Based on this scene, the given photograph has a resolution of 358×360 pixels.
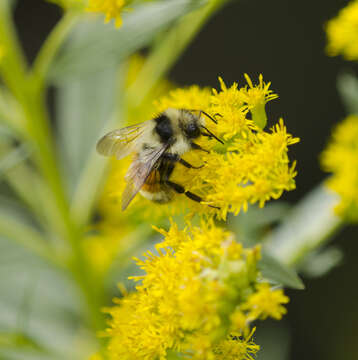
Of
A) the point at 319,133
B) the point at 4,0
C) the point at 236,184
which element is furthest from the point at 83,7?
the point at 319,133

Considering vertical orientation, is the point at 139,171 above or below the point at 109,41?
below

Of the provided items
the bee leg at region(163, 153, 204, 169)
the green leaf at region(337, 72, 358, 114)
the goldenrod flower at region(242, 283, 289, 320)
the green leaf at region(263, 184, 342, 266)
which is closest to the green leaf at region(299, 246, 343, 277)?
the green leaf at region(263, 184, 342, 266)

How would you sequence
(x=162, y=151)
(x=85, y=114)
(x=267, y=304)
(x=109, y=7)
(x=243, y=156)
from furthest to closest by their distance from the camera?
(x=85, y=114) < (x=162, y=151) < (x=109, y=7) < (x=243, y=156) < (x=267, y=304)

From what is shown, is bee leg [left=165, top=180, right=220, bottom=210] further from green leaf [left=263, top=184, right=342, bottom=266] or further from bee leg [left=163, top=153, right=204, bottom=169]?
green leaf [left=263, top=184, right=342, bottom=266]

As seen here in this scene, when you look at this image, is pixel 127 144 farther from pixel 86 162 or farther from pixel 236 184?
pixel 86 162

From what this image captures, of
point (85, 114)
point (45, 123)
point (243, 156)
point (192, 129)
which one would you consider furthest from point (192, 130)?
point (85, 114)

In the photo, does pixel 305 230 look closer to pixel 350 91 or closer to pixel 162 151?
pixel 350 91

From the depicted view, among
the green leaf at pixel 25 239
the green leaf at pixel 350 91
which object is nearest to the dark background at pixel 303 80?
the green leaf at pixel 350 91
